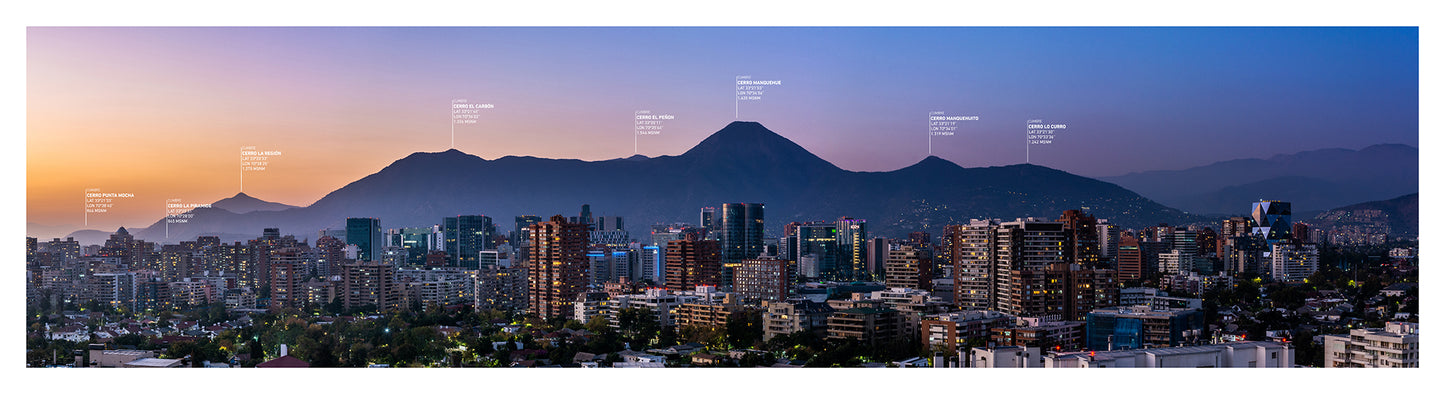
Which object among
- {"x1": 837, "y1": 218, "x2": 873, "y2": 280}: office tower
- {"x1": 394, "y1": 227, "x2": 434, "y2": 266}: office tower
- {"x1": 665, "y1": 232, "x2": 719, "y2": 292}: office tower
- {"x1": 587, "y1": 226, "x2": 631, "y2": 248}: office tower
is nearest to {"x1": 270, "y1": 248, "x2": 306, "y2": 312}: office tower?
{"x1": 394, "y1": 227, "x2": 434, "y2": 266}: office tower

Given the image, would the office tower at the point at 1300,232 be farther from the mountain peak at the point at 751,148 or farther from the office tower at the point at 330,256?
the office tower at the point at 330,256

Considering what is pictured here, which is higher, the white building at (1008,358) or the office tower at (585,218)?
the office tower at (585,218)

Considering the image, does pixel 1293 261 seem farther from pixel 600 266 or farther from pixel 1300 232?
pixel 600 266

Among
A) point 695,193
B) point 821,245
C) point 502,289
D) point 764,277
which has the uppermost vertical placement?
point 695,193

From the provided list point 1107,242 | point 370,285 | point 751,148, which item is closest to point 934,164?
point 751,148

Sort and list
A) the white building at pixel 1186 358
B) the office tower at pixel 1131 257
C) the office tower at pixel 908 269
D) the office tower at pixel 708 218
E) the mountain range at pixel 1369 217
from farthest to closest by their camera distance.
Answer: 1. the office tower at pixel 708 218
2. the office tower at pixel 908 269
3. the office tower at pixel 1131 257
4. the mountain range at pixel 1369 217
5. the white building at pixel 1186 358

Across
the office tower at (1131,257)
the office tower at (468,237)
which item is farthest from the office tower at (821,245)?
the office tower at (468,237)
